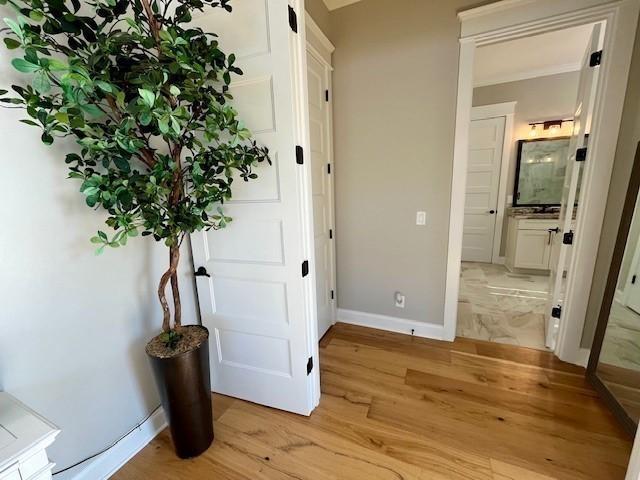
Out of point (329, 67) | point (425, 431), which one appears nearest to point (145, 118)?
point (329, 67)

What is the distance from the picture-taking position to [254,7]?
133 cm

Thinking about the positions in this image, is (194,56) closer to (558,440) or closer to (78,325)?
(78,325)

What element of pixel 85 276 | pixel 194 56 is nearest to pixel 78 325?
pixel 85 276

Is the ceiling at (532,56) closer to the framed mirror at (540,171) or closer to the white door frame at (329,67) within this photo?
the framed mirror at (540,171)

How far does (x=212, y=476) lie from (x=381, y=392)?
109cm

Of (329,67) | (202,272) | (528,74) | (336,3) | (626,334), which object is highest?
(528,74)

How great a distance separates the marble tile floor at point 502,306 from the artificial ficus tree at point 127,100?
2540 mm

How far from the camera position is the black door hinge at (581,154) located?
72.3 inches

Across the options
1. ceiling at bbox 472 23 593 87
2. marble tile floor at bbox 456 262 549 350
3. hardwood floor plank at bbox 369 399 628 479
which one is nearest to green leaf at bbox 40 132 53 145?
hardwood floor plank at bbox 369 399 628 479

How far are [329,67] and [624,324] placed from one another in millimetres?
2741

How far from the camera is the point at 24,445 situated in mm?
734

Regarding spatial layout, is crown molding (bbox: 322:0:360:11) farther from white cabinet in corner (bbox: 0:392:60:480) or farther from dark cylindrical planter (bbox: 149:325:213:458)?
white cabinet in corner (bbox: 0:392:60:480)

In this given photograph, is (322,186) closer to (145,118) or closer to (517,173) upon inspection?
(145,118)

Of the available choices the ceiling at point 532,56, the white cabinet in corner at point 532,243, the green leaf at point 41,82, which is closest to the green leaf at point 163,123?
the green leaf at point 41,82
